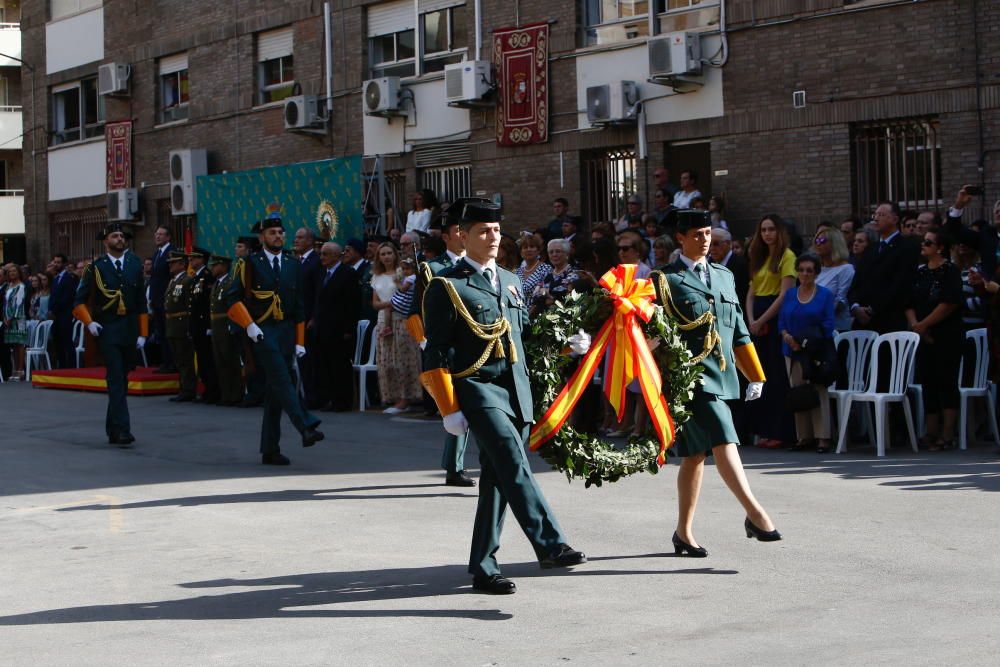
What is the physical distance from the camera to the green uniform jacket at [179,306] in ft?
63.7

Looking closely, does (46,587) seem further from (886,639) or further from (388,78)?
(388,78)

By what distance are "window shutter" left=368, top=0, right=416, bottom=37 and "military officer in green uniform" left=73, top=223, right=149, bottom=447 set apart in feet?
35.4

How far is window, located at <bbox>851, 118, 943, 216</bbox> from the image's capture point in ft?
54.8

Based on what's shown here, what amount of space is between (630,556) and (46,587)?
3.12 m

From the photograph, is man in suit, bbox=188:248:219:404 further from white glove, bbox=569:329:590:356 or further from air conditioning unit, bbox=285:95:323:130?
white glove, bbox=569:329:590:356

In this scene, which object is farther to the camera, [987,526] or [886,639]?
[987,526]

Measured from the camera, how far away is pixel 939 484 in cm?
1025

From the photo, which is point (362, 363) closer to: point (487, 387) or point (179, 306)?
point (179, 306)

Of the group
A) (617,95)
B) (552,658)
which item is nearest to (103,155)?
(617,95)

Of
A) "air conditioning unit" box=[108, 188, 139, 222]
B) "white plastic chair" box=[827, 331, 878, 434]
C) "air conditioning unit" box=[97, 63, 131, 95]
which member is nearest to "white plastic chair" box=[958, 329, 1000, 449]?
"white plastic chair" box=[827, 331, 878, 434]

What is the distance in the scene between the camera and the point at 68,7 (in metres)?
33.0

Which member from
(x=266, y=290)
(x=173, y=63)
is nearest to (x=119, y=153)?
(x=173, y=63)

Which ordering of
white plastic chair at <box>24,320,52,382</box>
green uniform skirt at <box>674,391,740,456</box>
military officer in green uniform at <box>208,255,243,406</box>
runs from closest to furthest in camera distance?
1. green uniform skirt at <box>674,391,740,456</box>
2. military officer in green uniform at <box>208,255,243,406</box>
3. white plastic chair at <box>24,320,52,382</box>

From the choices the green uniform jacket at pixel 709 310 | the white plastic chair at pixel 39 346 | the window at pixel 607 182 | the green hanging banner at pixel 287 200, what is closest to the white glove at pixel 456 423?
the green uniform jacket at pixel 709 310
